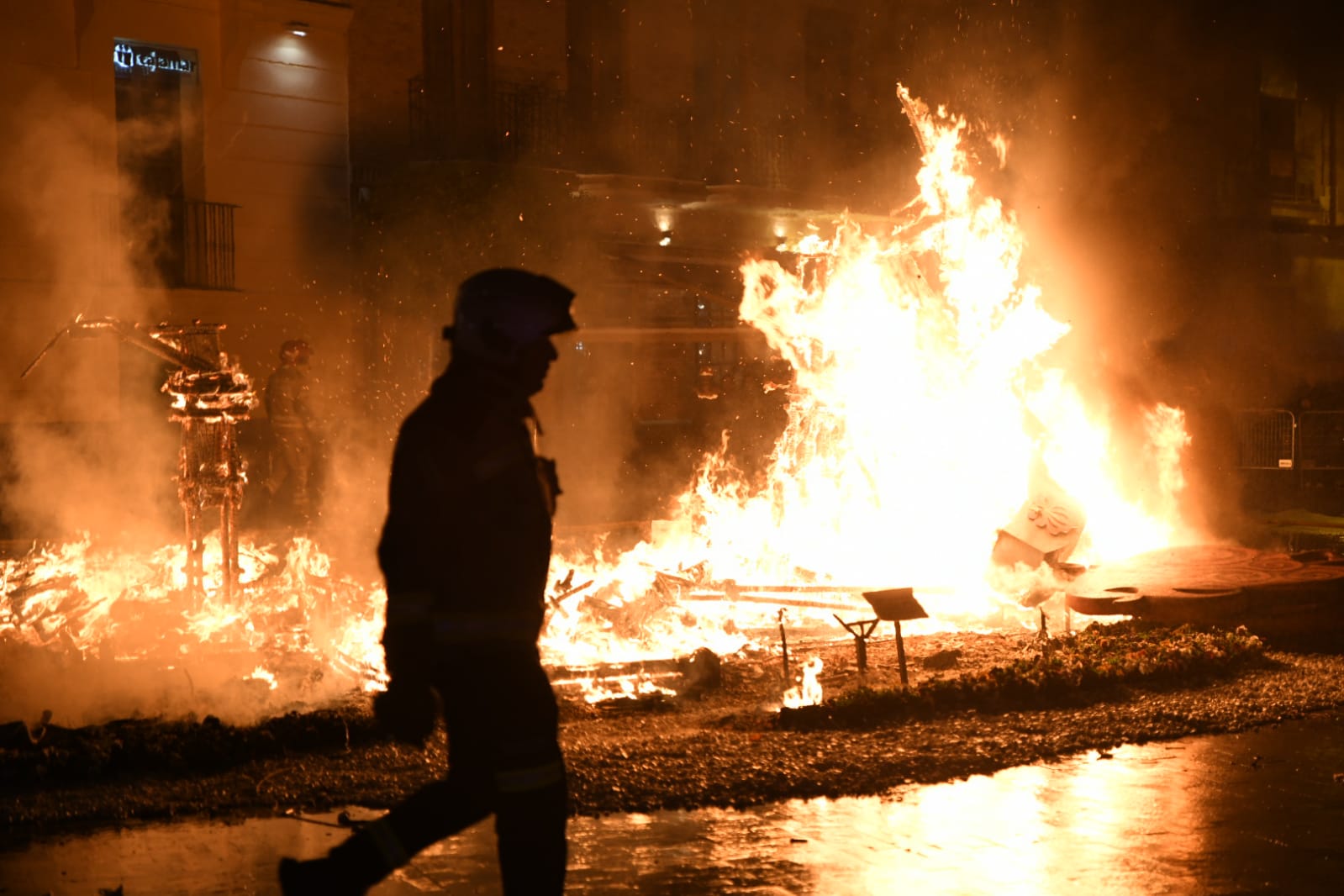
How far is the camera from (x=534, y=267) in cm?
1917

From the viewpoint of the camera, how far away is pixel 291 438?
14.5 metres

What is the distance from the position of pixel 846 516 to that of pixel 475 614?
1028 cm

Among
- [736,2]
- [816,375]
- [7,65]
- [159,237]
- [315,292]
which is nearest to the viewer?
[816,375]

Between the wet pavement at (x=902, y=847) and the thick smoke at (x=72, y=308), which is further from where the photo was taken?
the thick smoke at (x=72, y=308)

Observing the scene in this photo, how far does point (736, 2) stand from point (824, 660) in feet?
61.2

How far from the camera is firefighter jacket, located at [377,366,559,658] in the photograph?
352cm

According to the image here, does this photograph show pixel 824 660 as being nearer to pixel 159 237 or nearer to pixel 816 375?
pixel 816 375

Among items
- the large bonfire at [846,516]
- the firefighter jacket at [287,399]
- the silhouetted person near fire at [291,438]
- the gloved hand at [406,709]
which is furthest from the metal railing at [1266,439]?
the gloved hand at [406,709]

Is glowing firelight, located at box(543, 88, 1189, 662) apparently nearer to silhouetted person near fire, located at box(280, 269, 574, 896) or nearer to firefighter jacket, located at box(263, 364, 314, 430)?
firefighter jacket, located at box(263, 364, 314, 430)

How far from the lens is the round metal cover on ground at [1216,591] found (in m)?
8.95

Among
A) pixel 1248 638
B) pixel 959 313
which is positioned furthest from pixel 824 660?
pixel 959 313

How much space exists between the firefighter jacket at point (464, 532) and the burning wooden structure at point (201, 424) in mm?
5661

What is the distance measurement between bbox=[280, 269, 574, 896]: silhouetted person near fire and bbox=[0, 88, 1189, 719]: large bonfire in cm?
462

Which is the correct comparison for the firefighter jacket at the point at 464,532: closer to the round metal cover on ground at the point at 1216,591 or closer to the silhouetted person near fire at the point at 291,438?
the round metal cover on ground at the point at 1216,591
